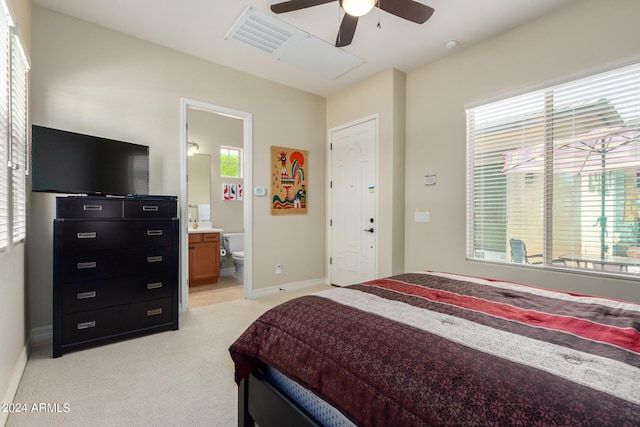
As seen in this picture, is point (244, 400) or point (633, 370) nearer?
point (633, 370)

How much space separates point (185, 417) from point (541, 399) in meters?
1.71

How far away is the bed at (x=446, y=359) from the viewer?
2.47 feet

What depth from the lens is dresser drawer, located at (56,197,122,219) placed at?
2.29 metres

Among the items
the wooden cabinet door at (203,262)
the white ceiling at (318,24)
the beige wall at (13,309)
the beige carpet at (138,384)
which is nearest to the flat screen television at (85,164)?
the beige wall at (13,309)

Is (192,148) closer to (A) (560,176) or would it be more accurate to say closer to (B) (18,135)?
(B) (18,135)

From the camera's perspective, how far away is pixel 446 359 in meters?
0.92

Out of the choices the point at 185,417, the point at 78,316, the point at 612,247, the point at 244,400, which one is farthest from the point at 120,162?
the point at 612,247

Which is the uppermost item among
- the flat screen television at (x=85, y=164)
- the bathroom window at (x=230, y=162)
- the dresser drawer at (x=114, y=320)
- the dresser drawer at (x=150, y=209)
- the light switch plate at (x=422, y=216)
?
the bathroom window at (x=230, y=162)

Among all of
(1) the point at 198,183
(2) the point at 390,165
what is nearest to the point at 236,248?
(1) the point at 198,183

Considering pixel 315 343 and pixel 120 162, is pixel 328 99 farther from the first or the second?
pixel 315 343

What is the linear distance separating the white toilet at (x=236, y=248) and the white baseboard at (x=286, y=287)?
978 millimetres

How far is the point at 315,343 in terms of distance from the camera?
45.9 inches

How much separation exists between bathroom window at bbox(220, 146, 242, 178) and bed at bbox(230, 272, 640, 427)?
4.32 metres

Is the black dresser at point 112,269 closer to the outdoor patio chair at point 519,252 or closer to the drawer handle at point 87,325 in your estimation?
the drawer handle at point 87,325
